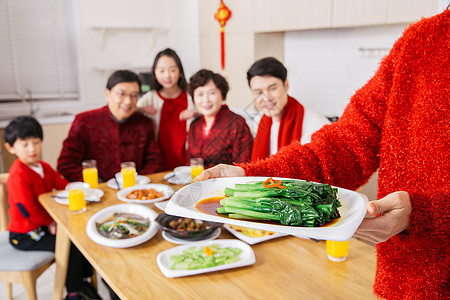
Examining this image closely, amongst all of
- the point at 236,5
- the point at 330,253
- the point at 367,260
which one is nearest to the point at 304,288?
the point at 330,253

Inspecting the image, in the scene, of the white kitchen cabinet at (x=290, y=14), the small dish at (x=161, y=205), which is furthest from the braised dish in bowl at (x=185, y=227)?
the white kitchen cabinet at (x=290, y=14)

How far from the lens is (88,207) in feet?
6.59

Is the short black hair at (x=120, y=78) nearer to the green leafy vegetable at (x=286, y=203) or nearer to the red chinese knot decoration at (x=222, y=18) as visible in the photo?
the red chinese knot decoration at (x=222, y=18)

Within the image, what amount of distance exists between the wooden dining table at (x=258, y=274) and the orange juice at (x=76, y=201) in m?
0.30

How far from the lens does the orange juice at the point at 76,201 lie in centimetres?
194

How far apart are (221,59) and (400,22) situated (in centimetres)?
203

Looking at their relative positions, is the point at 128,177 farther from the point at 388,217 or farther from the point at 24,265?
the point at 388,217

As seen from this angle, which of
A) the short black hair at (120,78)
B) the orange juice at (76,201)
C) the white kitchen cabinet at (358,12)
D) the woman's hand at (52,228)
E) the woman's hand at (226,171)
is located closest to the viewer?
the woman's hand at (226,171)

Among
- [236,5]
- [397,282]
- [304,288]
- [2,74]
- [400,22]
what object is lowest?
[304,288]

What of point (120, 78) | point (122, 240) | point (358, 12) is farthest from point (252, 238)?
point (358, 12)

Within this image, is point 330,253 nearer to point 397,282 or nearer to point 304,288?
point 304,288

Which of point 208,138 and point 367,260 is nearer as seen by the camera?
point 367,260

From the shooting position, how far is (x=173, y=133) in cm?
310

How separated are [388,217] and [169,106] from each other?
2.44 meters
